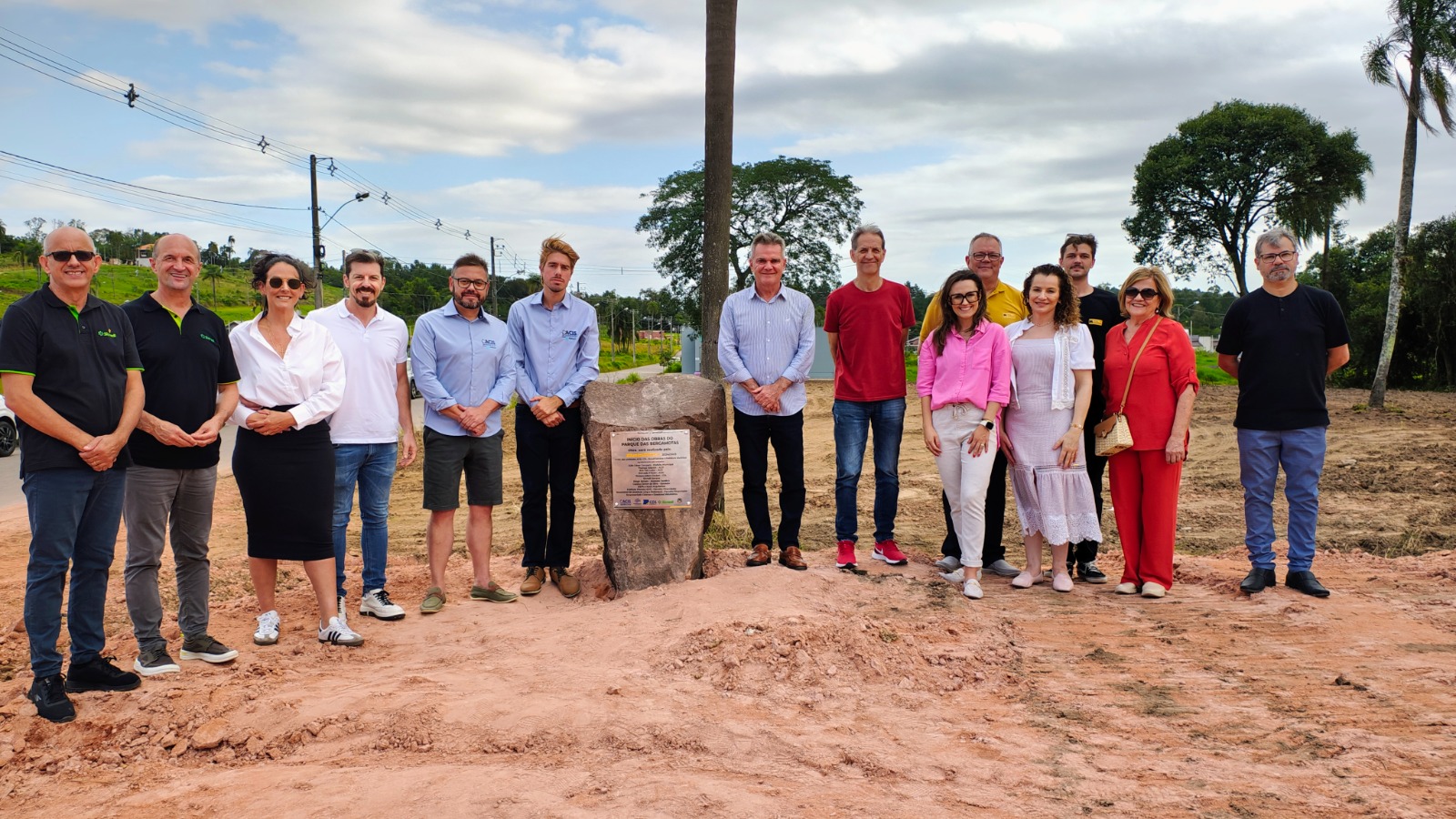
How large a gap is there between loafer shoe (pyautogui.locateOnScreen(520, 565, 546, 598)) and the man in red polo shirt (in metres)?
1.95

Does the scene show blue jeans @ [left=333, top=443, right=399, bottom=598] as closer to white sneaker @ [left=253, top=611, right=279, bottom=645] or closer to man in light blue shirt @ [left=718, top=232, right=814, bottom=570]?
white sneaker @ [left=253, top=611, right=279, bottom=645]

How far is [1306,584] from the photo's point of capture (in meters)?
5.23

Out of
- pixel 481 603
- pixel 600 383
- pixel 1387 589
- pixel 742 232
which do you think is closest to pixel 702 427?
pixel 600 383

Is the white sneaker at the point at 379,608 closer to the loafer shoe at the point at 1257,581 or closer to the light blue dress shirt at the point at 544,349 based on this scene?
the light blue dress shirt at the point at 544,349

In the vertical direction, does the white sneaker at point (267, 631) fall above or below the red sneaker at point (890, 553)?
below

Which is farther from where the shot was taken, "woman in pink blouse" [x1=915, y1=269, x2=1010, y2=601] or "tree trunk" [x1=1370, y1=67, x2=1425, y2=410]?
"tree trunk" [x1=1370, y1=67, x2=1425, y2=410]

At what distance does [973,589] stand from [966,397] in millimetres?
1149

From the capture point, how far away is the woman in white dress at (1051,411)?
5.17 meters

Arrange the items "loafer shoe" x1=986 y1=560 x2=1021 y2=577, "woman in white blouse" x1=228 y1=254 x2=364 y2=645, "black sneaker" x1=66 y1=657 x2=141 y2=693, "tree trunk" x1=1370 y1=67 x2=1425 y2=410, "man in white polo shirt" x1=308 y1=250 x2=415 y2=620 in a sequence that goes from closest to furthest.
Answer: "black sneaker" x1=66 y1=657 x2=141 y2=693 → "woman in white blouse" x1=228 y1=254 x2=364 y2=645 → "man in white polo shirt" x1=308 y1=250 x2=415 y2=620 → "loafer shoe" x1=986 y1=560 x2=1021 y2=577 → "tree trunk" x1=1370 y1=67 x2=1425 y2=410

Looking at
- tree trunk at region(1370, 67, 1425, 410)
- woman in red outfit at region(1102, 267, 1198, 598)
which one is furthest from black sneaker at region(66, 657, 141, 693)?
tree trunk at region(1370, 67, 1425, 410)

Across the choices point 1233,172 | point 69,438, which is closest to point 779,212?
point 1233,172

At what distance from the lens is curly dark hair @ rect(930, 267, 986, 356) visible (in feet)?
17.1

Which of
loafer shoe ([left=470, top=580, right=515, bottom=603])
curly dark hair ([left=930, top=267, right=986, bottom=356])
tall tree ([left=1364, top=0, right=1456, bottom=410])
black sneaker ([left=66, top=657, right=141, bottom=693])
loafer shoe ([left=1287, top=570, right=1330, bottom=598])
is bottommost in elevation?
loafer shoe ([left=470, top=580, right=515, bottom=603])

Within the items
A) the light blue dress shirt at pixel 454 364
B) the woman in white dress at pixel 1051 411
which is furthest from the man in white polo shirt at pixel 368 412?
the woman in white dress at pixel 1051 411
